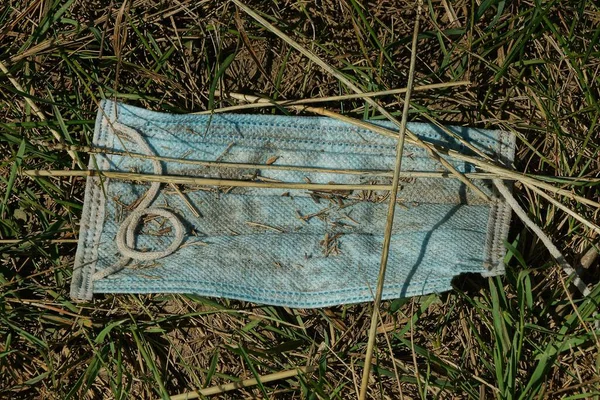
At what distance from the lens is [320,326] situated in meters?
2.01

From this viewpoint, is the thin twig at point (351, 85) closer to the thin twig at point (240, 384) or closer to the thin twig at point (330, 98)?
the thin twig at point (330, 98)

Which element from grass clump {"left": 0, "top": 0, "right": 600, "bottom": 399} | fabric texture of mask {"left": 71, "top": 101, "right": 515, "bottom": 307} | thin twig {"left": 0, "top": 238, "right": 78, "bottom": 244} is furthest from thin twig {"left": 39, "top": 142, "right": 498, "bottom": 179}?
thin twig {"left": 0, "top": 238, "right": 78, "bottom": 244}

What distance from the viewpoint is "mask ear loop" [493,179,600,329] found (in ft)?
6.01

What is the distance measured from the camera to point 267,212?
1906 millimetres

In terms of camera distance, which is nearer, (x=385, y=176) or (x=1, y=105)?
(x=385, y=176)

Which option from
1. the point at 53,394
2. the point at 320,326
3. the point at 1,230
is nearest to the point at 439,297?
the point at 320,326

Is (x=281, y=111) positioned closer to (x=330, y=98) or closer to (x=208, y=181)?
(x=330, y=98)

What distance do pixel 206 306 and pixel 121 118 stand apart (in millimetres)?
666

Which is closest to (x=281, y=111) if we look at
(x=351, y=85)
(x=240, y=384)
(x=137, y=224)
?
(x=351, y=85)

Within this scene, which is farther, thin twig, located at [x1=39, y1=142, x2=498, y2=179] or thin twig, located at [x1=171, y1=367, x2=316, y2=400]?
thin twig, located at [x1=171, y1=367, x2=316, y2=400]

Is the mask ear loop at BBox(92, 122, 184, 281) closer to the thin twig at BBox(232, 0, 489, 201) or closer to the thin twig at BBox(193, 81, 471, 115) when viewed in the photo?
the thin twig at BBox(193, 81, 471, 115)

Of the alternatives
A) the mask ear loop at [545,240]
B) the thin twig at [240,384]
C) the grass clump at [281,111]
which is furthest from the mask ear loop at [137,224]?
the mask ear loop at [545,240]

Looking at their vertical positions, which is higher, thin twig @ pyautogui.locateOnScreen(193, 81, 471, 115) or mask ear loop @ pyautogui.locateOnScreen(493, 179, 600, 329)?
thin twig @ pyautogui.locateOnScreen(193, 81, 471, 115)

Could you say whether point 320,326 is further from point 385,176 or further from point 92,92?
point 92,92
